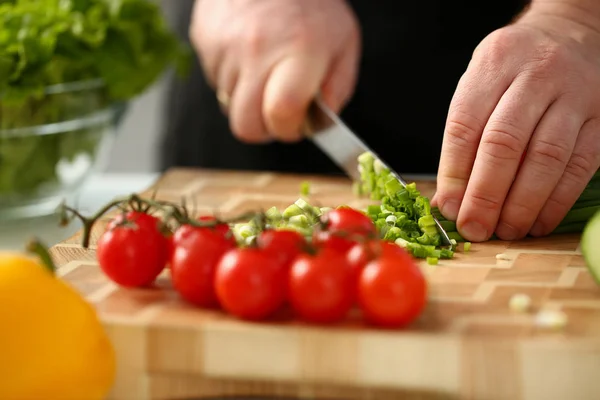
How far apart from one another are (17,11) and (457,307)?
1.31 meters

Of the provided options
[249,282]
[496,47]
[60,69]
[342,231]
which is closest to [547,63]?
[496,47]

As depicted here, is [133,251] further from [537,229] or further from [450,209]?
[537,229]

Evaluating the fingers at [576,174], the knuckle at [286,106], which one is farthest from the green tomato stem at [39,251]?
the knuckle at [286,106]

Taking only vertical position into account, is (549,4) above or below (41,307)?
above

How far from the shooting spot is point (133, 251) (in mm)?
1140

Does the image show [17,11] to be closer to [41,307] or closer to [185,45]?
[185,45]

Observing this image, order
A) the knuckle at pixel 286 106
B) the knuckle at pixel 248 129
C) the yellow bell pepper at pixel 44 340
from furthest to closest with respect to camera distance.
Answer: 1. the knuckle at pixel 248 129
2. the knuckle at pixel 286 106
3. the yellow bell pepper at pixel 44 340

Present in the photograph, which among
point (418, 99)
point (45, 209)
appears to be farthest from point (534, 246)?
point (45, 209)

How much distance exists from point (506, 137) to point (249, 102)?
2.35 feet

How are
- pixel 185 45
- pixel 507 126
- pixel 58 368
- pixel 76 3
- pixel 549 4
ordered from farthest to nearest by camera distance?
1. pixel 185 45
2. pixel 76 3
3. pixel 549 4
4. pixel 507 126
5. pixel 58 368

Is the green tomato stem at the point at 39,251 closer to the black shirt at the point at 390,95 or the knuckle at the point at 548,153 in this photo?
the knuckle at the point at 548,153

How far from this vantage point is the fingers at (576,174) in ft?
4.40

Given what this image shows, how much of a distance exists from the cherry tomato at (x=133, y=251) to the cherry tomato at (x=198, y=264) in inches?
2.1

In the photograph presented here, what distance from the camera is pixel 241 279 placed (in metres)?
1.01
